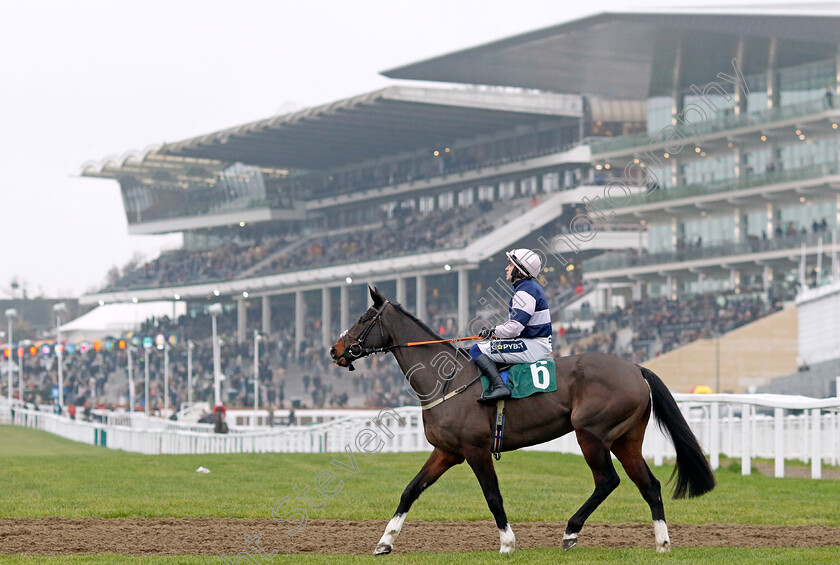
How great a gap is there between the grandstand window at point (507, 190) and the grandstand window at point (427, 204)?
5223 mm

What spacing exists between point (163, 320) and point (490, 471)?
211 ft

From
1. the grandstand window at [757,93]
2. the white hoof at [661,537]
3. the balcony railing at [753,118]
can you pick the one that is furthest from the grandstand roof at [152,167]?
the white hoof at [661,537]

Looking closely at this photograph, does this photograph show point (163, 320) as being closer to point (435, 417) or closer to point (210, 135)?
point (210, 135)

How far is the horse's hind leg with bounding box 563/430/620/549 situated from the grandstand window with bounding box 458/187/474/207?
59898 millimetres

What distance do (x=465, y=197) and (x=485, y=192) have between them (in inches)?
55.1

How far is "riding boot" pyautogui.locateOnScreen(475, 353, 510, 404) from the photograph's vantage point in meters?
9.19

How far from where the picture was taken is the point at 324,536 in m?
9.93

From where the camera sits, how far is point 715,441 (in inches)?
650

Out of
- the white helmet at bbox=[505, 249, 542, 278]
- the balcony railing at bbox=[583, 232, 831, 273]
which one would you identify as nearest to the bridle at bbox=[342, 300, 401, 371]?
the white helmet at bbox=[505, 249, 542, 278]

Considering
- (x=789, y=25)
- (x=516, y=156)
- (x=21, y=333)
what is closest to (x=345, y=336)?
(x=789, y=25)

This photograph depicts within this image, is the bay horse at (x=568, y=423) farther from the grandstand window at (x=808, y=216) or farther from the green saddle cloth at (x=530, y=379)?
the grandstand window at (x=808, y=216)

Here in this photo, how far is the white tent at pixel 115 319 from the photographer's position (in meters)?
76.2

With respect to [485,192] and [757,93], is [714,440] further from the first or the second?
[485,192]

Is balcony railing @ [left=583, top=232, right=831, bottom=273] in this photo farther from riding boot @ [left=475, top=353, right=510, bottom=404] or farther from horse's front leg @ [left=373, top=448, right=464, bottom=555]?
horse's front leg @ [left=373, top=448, right=464, bottom=555]
